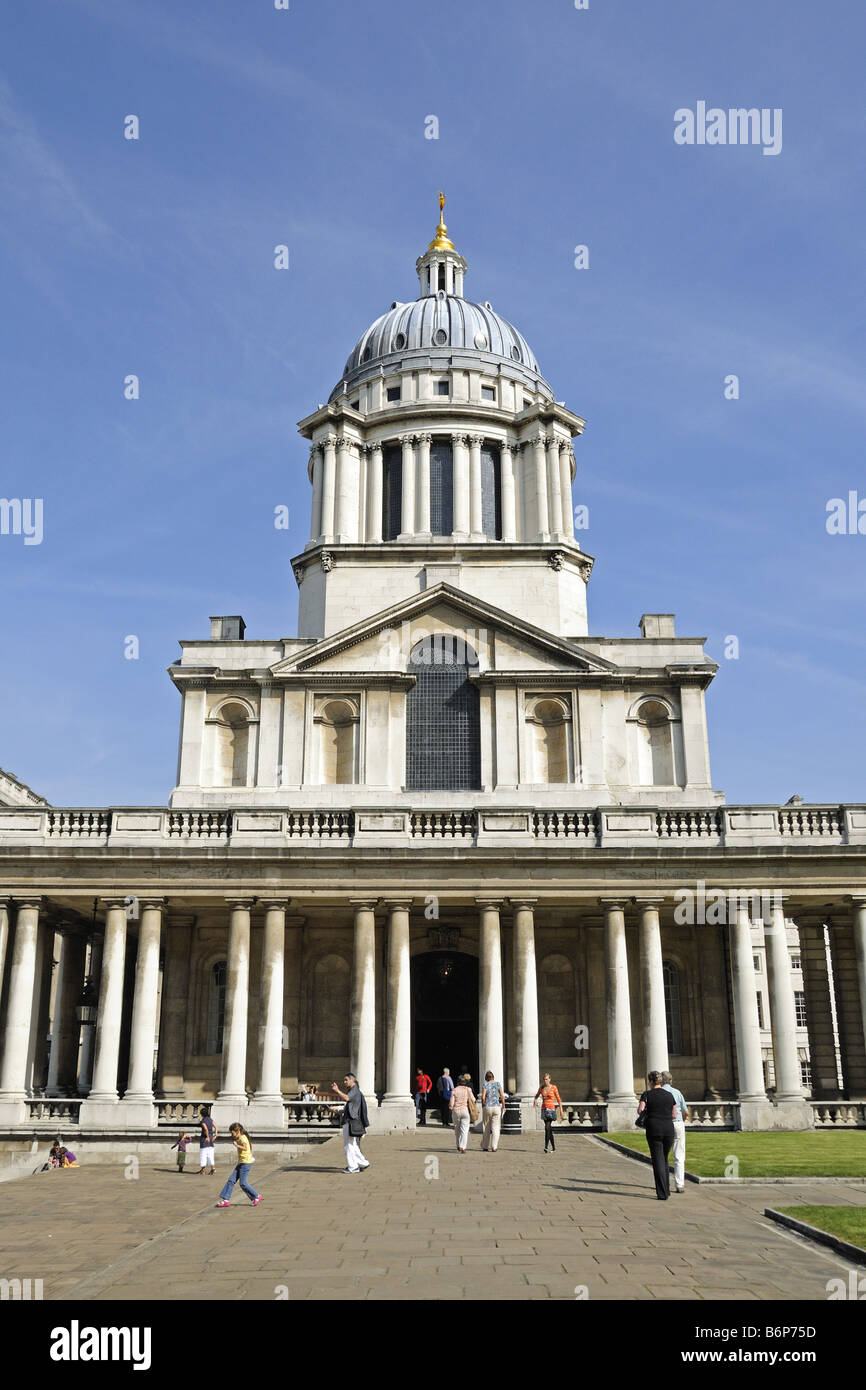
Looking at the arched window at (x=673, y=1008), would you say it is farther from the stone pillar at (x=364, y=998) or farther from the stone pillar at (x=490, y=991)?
the stone pillar at (x=364, y=998)

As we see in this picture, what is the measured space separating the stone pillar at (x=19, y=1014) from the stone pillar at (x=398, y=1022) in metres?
9.94

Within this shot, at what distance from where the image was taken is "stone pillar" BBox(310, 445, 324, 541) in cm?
5084

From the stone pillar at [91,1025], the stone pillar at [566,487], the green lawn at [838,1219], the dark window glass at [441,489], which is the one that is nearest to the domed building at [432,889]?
the stone pillar at [91,1025]

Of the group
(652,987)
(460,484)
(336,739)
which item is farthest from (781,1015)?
(460,484)

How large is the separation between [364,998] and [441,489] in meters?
24.5

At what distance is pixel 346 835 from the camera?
36.2 meters

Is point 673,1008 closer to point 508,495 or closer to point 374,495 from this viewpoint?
point 508,495

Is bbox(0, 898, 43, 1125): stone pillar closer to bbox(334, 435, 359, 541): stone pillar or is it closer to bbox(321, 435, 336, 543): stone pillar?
bbox(321, 435, 336, 543): stone pillar

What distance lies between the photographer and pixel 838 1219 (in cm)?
1577

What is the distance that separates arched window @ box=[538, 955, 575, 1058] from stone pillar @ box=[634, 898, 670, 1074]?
3.12 m

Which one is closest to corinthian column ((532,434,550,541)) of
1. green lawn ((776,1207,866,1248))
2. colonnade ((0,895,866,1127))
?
colonnade ((0,895,866,1127))

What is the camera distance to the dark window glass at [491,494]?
169ft

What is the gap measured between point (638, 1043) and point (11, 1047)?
1805cm

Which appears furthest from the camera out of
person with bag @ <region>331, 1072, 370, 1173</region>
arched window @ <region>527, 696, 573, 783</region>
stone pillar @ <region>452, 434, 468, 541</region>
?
stone pillar @ <region>452, 434, 468, 541</region>
